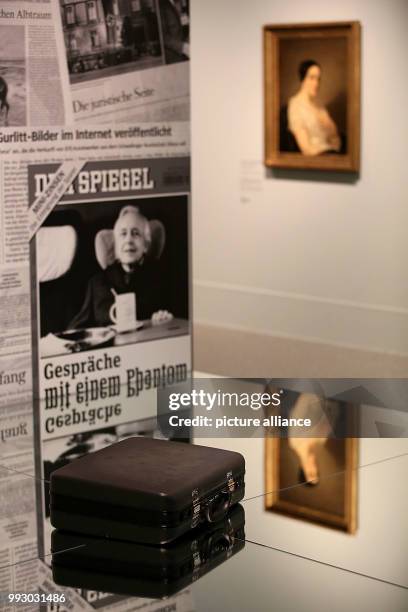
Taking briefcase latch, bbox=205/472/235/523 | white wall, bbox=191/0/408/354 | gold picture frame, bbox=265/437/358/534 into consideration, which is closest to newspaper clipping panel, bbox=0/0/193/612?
gold picture frame, bbox=265/437/358/534

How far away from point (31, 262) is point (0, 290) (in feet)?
0.36

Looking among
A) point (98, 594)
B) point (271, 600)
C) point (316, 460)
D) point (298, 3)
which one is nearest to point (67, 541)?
point (98, 594)

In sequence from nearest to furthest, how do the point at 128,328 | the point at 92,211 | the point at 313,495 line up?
the point at 313,495, the point at 92,211, the point at 128,328

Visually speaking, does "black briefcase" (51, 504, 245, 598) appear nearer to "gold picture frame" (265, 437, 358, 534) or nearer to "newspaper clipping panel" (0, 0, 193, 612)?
"gold picture frame" (265, 437, 358, 534)

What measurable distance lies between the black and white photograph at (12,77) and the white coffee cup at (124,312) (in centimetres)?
52

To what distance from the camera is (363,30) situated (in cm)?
579

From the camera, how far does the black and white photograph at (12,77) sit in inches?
99.1

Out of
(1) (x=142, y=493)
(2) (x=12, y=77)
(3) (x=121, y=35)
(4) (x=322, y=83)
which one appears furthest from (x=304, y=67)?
(1) (x=142, y=493)

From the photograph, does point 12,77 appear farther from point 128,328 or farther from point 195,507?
point 195,507

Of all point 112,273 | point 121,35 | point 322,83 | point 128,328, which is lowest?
point 128,328

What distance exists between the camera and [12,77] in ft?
8.33

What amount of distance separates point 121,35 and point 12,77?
0.35 m

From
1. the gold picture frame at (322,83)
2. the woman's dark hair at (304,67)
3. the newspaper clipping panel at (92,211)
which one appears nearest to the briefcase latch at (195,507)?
the newspaper clipping panel at (92,211)

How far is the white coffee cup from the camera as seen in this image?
2.79 m
